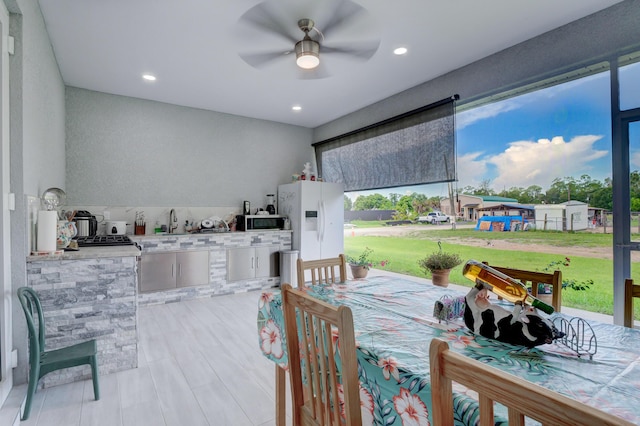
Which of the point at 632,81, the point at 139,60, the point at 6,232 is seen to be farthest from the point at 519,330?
the point at 139,60

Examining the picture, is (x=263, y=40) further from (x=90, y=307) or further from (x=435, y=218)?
(x=435, y=218)

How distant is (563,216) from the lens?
305cm

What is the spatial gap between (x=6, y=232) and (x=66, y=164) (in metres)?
2.64

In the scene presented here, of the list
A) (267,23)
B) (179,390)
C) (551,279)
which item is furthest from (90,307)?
(551,279)

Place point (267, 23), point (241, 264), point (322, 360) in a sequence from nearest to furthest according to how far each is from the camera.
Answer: point (322, 360)
point (267, 23)
point (241, 264)

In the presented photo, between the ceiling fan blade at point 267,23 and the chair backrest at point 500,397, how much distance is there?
7.39 feet

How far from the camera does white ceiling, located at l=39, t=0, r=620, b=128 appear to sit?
2514 millimetres

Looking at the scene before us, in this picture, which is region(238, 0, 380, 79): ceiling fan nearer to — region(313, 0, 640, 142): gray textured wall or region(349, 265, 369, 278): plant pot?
region(313, 0, 640, 142): gray textured wall

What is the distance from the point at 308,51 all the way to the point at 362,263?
3.42 metres

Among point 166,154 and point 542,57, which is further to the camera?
point 166,154

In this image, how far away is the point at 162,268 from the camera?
434 cm

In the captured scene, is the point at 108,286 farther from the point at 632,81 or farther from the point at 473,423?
the point at 632,81

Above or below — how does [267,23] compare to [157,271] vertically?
above

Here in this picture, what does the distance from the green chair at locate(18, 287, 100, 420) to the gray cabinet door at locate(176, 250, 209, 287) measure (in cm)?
223
